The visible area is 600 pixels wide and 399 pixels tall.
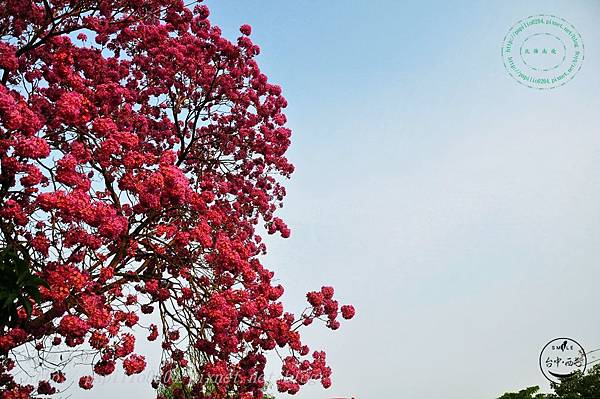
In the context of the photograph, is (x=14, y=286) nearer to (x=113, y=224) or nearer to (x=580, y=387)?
(x=113, y=224)

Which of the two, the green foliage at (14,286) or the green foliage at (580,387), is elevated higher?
the green foliage at (14,286)

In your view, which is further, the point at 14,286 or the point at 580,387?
the point at 580,387

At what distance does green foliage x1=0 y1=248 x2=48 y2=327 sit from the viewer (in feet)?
15.1

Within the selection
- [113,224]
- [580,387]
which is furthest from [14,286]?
[580,387]

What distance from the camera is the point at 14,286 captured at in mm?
4695

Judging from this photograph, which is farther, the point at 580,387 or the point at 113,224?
the point at 580,387

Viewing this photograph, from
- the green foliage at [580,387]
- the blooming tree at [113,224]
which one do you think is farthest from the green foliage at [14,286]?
the green foliage at [580,387]

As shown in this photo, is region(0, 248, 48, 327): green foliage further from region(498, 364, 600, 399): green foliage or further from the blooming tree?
region(498, 364, 600, 399): green foliage

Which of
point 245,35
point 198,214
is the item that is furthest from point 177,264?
point 245,35

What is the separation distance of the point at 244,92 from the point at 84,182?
13.1ft

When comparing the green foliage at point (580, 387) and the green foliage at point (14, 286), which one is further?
the green foliage at point (580, 387)

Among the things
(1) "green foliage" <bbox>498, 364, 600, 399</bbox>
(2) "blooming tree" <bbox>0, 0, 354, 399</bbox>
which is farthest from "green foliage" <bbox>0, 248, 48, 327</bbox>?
(1) "green foliage" <bbox>498, 364, 600, 399</bbox>

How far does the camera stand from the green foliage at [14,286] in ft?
15.1

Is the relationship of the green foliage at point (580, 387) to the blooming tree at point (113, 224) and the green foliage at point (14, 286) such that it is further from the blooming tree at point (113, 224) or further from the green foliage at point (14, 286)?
the green foliage at point (14, 286)
